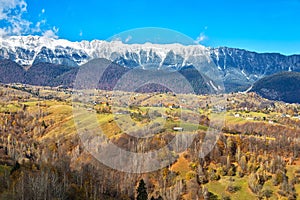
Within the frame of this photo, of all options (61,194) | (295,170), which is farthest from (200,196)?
(61,194)

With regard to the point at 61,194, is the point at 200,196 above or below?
below

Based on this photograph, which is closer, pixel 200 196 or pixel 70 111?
pixel 200 196

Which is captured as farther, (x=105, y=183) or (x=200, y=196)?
(x=200, y=196)

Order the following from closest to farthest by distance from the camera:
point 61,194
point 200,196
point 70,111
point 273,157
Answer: point 61,194 < point 200,196 < point 273,157 < point 70,111

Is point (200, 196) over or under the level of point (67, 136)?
under

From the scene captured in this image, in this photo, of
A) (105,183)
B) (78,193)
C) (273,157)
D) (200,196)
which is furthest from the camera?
(273,157)

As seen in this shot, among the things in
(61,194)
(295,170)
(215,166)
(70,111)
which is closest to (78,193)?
(61,194)

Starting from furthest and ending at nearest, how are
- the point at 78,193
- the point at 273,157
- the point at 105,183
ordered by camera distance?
1. the point at 273,157
2. the point at 105,183
3. the point at 78,193

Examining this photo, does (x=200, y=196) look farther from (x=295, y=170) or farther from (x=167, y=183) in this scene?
(x=295, y=170)

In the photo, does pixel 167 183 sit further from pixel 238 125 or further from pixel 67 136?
pixel 238 125
